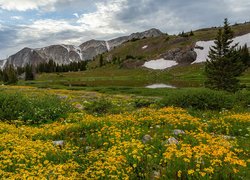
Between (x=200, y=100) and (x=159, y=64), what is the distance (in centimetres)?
9623

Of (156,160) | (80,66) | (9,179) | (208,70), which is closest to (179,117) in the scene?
(156,160)

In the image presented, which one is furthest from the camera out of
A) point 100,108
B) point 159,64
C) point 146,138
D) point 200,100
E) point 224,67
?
point 159,64

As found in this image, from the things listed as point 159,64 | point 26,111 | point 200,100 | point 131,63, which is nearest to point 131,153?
point 26,111

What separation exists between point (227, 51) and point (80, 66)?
445 ft

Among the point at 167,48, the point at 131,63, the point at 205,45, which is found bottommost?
the point at 131,63

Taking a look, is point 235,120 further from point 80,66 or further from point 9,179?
point 80,66

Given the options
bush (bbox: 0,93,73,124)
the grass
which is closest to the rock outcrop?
the grass

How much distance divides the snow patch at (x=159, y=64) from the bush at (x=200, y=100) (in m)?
91.1

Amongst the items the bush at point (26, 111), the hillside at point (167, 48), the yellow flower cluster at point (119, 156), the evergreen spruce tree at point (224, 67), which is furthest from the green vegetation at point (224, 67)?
the hillside at point (167, 48)

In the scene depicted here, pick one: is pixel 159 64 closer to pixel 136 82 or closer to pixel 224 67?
pixel 136 82

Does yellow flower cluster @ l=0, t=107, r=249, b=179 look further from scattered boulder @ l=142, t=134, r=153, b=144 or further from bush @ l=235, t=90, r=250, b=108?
bush @ l=235, t=90, r=250, b=108

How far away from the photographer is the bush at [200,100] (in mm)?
19234

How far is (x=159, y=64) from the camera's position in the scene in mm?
114688

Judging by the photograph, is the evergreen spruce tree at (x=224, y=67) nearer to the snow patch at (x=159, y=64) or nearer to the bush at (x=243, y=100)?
the bush at (x=243, y=100)
